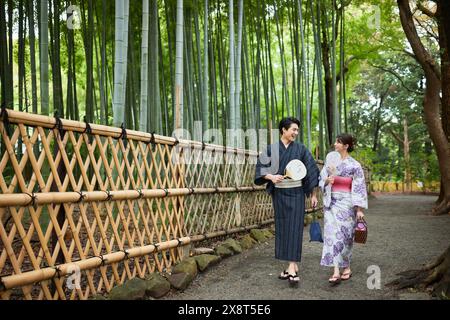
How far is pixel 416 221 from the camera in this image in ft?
25.3

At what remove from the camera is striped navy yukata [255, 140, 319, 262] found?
3.58 m

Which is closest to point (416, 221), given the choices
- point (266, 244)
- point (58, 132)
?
point (266, 244)

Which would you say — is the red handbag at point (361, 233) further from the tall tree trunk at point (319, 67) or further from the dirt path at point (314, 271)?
the tall tree trunk at point (319, 67)

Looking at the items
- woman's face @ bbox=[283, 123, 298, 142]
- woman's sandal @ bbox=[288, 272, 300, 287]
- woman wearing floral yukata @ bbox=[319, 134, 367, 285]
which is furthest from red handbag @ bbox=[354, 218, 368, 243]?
woman's face @ bbox=[283, 123, 298, 142]

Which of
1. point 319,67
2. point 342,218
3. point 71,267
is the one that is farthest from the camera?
point 319,67

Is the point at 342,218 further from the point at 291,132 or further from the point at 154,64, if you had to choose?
the point at 154,64

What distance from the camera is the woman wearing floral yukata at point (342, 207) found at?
354 centimetres

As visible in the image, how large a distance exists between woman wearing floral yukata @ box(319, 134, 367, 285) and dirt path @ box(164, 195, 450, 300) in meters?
0.19

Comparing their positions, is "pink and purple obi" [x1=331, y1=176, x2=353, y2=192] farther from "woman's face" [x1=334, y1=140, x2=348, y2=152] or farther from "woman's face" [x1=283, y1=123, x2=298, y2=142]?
"woman's face" [x1=283, y1=123, x2=298, y2=142]

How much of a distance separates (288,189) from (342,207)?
469mm

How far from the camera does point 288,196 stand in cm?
362

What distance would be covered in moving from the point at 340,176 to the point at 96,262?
2.07 m

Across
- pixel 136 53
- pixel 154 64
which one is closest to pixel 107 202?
pixel 154 64
